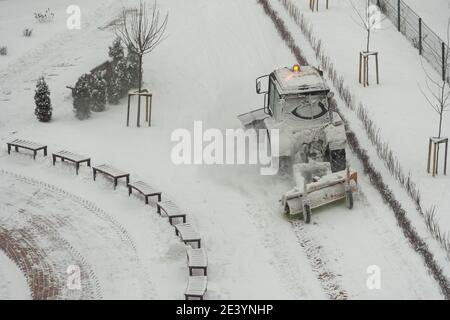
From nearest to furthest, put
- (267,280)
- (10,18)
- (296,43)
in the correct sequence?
1. (267,280)
2. (296,43)
3. (10,18)

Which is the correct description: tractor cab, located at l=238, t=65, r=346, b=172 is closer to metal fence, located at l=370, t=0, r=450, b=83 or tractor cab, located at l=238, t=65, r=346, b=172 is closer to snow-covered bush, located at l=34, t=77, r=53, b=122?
metal fence, located at l=370, t=0, r=450, b=83

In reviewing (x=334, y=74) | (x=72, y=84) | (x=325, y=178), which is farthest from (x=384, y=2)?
(x=325, y=178)

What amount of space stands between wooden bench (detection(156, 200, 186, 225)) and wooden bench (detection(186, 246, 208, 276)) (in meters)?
1.57

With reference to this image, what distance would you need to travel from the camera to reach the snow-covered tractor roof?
2050cm

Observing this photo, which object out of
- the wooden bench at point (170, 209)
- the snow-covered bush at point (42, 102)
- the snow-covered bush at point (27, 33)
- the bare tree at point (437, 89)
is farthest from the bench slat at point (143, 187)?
the snow-covered bush at point (27, 33)

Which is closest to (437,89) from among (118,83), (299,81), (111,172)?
(299,81)

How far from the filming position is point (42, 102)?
24.0 m

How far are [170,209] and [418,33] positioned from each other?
1383 centimetres

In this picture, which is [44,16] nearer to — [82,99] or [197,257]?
[82,99]

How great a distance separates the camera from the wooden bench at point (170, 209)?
19.0 meters

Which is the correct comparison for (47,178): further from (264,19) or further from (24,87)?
(264,19)

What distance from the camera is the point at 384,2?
32.1m
